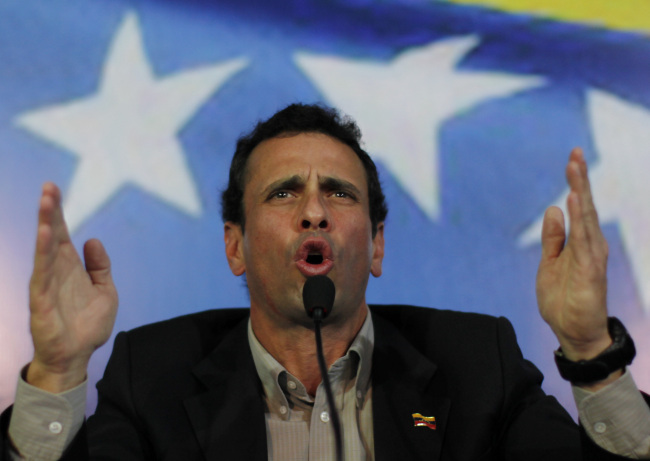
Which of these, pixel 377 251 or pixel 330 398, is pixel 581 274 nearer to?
pixel 330 398

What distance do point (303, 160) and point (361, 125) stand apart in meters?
0.69

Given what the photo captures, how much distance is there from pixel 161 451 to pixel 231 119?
1323 millimetres

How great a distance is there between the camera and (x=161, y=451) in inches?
77.6

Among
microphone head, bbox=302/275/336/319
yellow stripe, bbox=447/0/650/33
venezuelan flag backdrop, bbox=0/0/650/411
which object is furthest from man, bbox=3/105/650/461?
yellow stripe, bbox=447/0/650/33

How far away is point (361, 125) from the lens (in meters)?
2.87

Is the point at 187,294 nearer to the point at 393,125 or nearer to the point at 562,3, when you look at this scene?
the point at 393,125

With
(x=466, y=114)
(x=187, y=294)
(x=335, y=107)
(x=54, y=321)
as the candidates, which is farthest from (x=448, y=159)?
(x=54, y=321)

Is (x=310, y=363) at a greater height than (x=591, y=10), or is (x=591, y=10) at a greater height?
(x=591, y=10)

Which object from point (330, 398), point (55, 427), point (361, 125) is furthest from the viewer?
point (361, 125)

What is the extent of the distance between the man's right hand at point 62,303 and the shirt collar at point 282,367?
61 cm

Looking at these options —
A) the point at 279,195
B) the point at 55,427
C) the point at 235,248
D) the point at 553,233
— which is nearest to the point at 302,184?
the point at 279,195

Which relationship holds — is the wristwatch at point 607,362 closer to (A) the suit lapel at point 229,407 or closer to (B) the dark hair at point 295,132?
(A) the suit lapel at point 229,407

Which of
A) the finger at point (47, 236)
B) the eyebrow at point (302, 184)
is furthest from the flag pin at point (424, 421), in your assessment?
the finger at point (47, 236)

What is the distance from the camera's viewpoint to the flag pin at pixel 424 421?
2.01 metres
